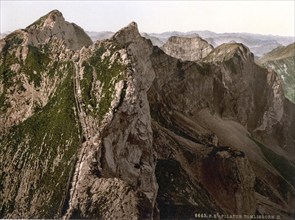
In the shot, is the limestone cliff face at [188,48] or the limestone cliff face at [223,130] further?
the limestone cliff face at [188,48]

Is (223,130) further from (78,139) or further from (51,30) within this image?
(78,139)

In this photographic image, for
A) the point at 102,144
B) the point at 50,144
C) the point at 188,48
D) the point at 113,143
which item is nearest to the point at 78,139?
the point at 102,144

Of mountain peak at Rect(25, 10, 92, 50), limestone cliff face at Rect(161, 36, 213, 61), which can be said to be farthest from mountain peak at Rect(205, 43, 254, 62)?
mountain peak at Rect(25, 10, 92, 50)

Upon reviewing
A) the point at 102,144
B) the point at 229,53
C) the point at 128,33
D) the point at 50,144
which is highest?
the point at 128,33

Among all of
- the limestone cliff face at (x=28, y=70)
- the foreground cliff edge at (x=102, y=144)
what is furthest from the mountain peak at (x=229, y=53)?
the limestone cliff face at (x=28, y=70)

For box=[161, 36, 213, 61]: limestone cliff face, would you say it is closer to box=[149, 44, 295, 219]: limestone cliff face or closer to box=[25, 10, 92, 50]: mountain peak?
box=[149, 44, 295, 219]: limestone cliff face

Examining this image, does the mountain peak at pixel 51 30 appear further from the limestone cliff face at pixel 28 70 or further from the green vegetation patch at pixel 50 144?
the green vegetation patch at pixel 50 144

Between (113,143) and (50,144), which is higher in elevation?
(113,143)
